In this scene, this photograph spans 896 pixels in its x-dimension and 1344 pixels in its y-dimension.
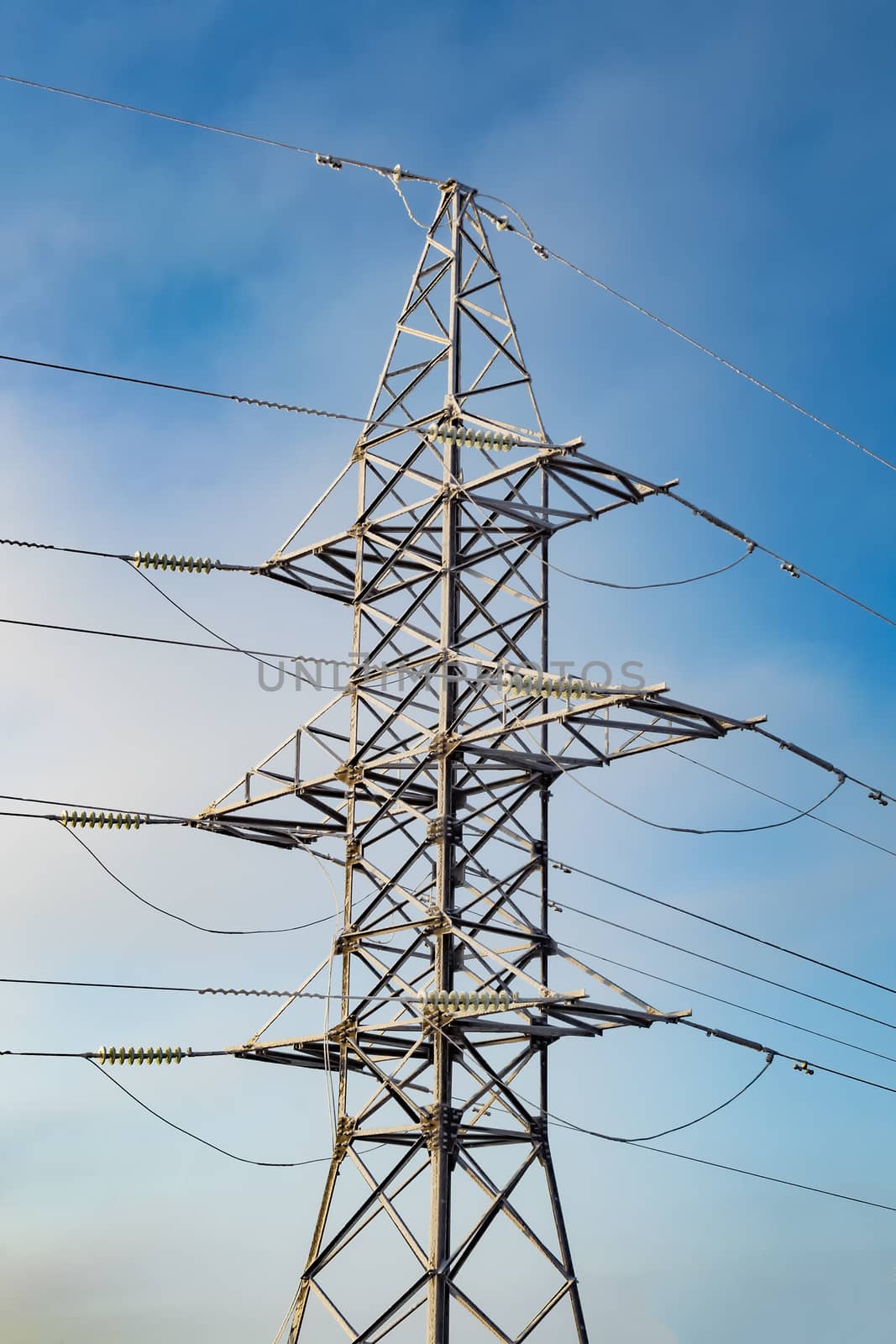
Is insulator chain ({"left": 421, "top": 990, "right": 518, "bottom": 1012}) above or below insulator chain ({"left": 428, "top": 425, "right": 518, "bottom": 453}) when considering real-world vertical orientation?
below

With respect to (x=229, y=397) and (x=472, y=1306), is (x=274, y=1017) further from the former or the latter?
(x=229, y=397)

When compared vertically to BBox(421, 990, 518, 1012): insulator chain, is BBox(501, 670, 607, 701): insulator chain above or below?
above

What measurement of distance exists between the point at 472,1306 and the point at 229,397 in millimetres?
16509

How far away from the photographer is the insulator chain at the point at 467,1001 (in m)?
28.6

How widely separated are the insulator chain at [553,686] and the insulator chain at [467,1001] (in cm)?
496

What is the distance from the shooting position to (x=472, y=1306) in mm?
28891

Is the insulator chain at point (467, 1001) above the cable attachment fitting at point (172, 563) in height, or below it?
below

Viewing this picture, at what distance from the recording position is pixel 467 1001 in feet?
94.0

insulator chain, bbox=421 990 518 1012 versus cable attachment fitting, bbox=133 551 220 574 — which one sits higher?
cable attachment fitting, bbox=133 551 220 574

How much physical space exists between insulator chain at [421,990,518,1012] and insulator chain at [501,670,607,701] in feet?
16.3

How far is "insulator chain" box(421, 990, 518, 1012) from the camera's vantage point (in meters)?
28.6

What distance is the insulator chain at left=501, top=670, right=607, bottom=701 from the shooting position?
28.5 metres

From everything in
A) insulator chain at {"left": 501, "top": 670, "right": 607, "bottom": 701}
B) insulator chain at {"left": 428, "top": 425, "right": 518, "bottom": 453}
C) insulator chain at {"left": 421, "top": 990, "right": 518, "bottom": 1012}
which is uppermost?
insulator chain at {"left": 428, "top": 425, "right": 518, "bottom": 453}

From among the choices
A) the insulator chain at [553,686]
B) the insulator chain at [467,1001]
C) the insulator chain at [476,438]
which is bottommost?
the insulator chain at [467,1001]
